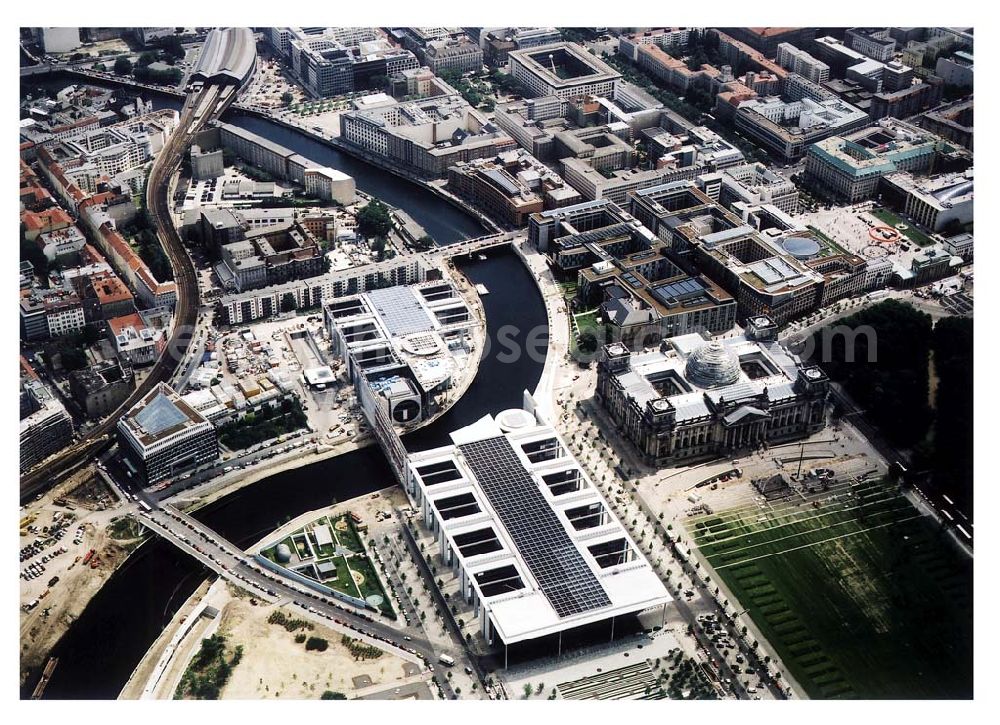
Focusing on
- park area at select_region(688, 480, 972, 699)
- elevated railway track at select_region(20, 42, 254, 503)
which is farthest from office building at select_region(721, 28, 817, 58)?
park area at select_region(688, 480, 972, 699)

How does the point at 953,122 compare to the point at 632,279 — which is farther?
the point at 953,122

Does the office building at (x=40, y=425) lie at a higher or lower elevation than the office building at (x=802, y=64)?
higher

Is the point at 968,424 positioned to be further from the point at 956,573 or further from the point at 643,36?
the point at 643,36

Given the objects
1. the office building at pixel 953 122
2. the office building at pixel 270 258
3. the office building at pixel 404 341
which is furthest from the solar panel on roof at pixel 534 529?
the office building at pixel 953 122

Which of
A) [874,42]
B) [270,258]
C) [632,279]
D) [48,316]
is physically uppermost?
[48,316]

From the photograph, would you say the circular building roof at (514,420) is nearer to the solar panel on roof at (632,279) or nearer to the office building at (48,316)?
the solar panel on roof at (632,279)

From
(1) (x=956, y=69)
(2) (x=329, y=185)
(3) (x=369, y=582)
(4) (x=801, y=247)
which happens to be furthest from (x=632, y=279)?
(1) (x=956, y=69)

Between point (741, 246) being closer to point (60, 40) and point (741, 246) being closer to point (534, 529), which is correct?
point (534, 529)
